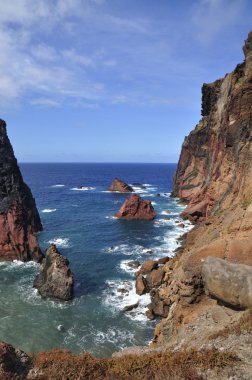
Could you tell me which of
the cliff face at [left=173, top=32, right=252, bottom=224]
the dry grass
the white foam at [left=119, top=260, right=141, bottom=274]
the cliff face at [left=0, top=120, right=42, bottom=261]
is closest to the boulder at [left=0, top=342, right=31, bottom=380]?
the dry grass

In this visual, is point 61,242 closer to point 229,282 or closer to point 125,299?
point 125,299

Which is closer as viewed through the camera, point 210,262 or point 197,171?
→ point 210,262

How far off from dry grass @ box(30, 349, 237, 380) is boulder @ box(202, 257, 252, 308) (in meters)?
5.02

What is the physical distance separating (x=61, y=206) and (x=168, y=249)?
5125 centimetres

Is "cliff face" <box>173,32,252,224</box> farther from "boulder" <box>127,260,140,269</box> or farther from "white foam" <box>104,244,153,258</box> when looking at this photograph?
"boulder" <box>127,260,140,269</box>

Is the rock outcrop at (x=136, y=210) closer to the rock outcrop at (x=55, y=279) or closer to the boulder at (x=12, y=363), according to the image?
the rock outcrop at (x=55, y=279)

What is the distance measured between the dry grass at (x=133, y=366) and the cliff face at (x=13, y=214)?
41218mm

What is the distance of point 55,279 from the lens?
40062 mm

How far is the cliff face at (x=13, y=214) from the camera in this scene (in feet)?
176

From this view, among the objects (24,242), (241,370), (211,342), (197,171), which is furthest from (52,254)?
(197,171)

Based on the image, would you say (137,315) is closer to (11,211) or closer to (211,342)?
(211,342)

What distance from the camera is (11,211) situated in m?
56.0

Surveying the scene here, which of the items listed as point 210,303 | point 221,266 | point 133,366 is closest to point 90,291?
point 210,303

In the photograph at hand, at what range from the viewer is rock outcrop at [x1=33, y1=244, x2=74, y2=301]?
3938 cm
